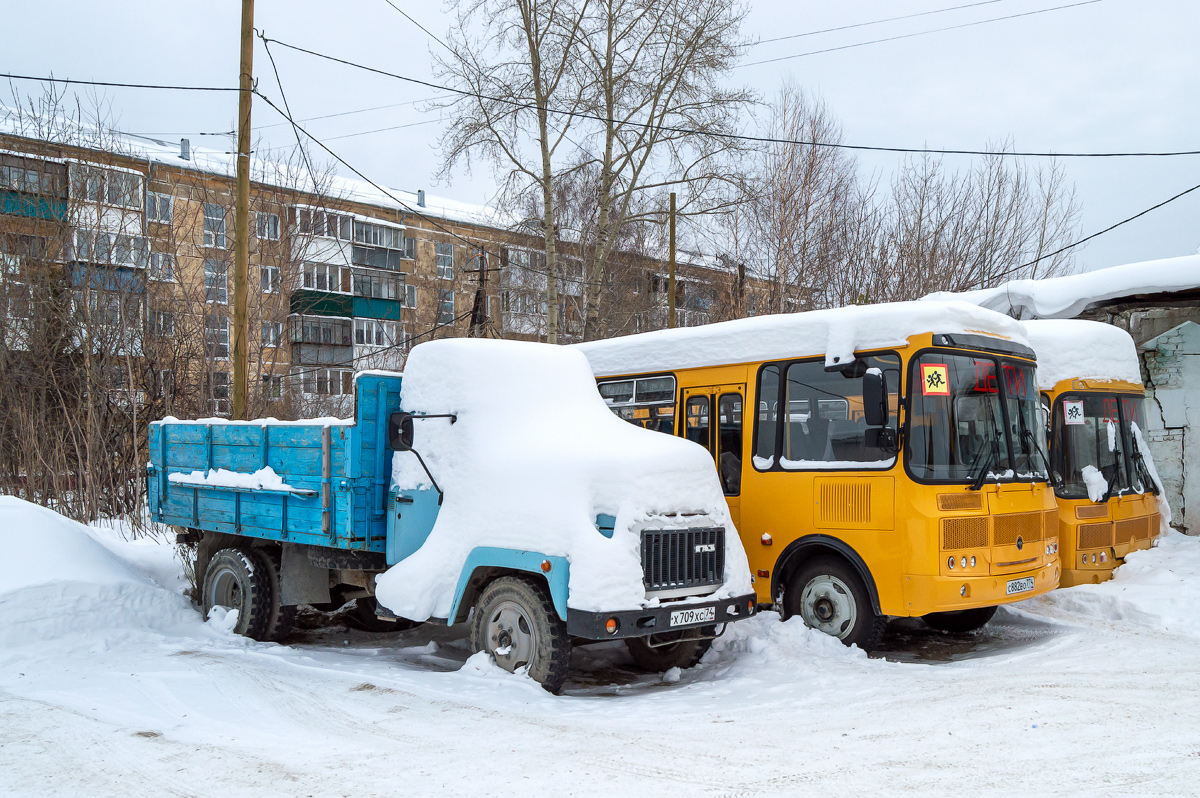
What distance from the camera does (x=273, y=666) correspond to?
297 inches

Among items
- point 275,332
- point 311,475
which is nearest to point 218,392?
point 275,332

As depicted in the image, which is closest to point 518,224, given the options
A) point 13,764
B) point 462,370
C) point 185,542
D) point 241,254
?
point 241,254

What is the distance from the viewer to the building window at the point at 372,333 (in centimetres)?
4341

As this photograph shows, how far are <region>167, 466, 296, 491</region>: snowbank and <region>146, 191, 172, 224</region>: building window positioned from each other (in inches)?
496

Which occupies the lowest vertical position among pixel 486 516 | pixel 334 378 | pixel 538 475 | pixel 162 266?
pixel 486 516

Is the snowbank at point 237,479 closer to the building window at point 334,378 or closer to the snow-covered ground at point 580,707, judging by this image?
the snow-covered ground at point 580,707

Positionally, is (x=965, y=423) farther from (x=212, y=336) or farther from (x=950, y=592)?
(x=212, y=336)

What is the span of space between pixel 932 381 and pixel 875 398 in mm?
514

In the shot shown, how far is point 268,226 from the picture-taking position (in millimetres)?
25812

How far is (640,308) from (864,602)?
95.2 ft

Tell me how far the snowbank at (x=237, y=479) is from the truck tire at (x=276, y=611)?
79cm

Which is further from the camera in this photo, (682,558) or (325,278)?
(325,278)

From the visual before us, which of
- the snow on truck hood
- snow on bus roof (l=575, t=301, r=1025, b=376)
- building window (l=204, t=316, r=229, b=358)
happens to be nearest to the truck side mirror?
the snow on truck hood

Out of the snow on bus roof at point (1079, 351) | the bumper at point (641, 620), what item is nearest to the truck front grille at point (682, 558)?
the bumper at point (641, 620)
